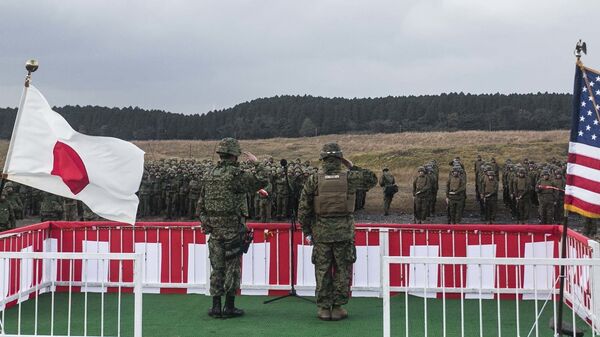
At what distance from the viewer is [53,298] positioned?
622 centimetres

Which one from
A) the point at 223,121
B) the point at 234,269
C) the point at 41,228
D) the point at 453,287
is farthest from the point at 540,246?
the point at 223,121

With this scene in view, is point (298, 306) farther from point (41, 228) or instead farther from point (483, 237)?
point (41, 228)

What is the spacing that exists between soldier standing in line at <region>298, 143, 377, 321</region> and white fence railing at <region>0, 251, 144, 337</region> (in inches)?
78.8

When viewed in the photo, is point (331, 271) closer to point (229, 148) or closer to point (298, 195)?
point (229, 148)

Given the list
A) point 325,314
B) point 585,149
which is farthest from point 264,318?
point 585,149

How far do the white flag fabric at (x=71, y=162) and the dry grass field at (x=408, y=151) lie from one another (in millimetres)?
21683

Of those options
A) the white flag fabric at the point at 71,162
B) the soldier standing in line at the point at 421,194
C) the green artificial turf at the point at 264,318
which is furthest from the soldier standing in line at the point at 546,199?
the white flag fabric at the point at 71,162

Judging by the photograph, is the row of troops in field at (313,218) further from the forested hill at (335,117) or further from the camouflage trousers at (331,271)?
the forested hill at (335,117)

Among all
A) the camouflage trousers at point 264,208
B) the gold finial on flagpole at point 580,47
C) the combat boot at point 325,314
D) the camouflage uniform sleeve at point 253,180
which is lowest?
the combat boot at point 325,314

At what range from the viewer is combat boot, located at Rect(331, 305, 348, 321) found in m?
6.93

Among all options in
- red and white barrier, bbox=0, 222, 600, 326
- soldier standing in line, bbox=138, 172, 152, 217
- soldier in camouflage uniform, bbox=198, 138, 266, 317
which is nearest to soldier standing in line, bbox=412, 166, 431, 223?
soldier standing in line, bbox=138, 172, 152, 217

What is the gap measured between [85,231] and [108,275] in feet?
2.20

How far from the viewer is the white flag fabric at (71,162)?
5.18 m

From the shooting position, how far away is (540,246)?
26.1 feet
